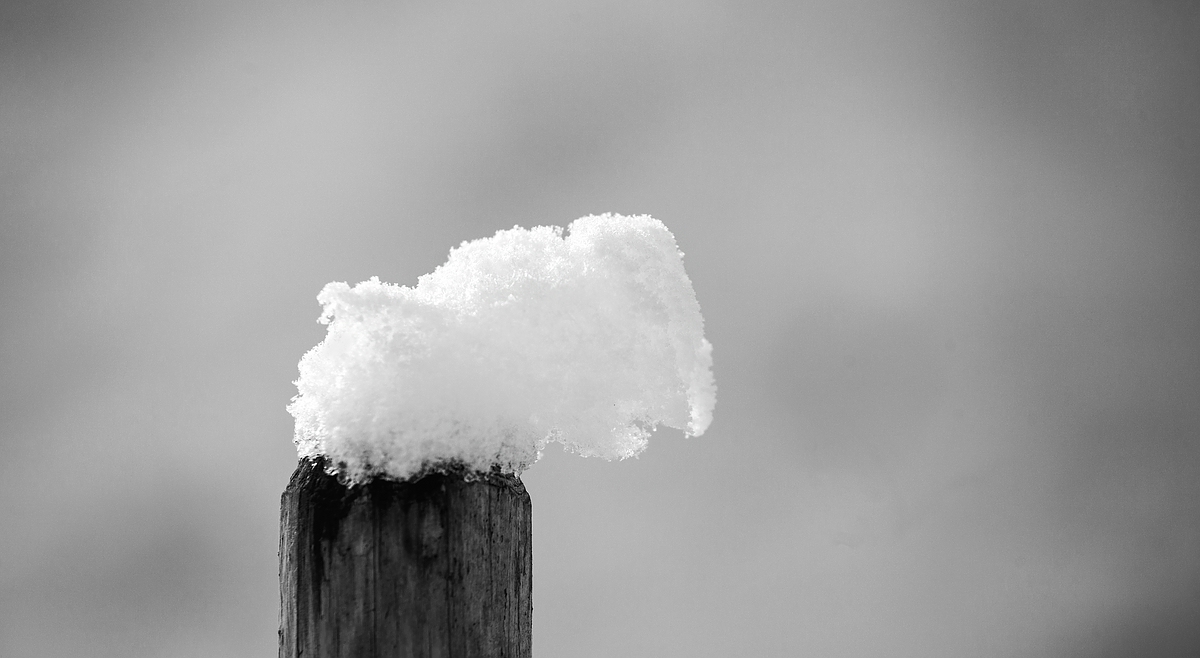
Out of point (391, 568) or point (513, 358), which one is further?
point (513, 358)

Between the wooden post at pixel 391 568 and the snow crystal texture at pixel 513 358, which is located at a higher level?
the snow crystal texture at pixel 513 358

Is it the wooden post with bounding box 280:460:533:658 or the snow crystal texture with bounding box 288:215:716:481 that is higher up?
the snow crystal texture with bounding box 288:215:716:481

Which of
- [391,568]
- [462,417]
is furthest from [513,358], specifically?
[391,568]

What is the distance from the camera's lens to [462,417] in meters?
0.91

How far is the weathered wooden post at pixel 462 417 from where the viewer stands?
2.81 feet

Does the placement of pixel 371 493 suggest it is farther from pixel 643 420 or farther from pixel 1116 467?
pixel 1116 467

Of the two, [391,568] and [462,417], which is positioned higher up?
[462,417]

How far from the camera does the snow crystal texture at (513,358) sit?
2.95ft

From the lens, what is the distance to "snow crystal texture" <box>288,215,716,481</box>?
0.90 meters

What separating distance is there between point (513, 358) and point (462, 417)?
0.35ft

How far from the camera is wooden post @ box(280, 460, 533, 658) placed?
2.80ft

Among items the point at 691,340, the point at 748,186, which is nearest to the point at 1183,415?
the point at 748,186

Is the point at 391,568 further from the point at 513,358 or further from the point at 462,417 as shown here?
the point at 513,358

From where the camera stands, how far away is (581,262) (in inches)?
43.5
